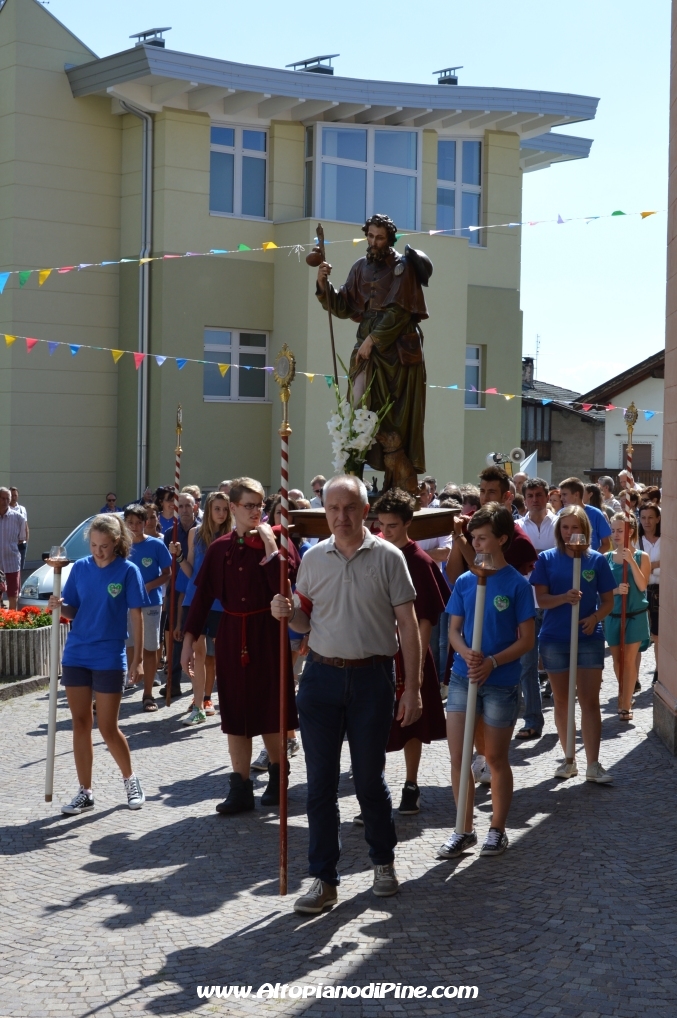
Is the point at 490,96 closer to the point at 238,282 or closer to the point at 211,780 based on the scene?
the point at 238,282

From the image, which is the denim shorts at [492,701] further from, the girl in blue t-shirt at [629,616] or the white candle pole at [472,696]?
the girl in blue t-shirt at [629,616]

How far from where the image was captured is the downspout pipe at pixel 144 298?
22172 millimetres

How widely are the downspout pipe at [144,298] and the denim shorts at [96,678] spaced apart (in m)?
15.0

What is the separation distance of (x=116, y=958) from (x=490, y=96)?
68.6ft

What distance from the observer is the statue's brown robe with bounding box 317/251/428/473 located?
9648 mm

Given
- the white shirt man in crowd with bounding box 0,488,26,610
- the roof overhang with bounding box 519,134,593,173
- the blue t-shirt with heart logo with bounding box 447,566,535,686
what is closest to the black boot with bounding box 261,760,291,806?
the blue t-shirt with heart logo with bounding box 447,566,535,686

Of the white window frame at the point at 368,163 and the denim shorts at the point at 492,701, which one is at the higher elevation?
the white window frame at the point at 368,163

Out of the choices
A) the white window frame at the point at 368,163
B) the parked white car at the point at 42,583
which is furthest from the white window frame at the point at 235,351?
the parked white car at the point at 42,583

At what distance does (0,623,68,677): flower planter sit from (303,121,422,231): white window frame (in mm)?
12433

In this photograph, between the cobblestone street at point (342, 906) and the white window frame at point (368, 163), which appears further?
the white window frame at point (368, 163)

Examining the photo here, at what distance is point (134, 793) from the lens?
791cm

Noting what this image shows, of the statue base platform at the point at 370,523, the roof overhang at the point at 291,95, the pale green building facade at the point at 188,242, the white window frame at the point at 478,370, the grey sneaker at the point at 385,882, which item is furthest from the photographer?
the white window frame at the point at 478,370

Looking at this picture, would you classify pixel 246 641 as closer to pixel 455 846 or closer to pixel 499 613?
pixel 499 613

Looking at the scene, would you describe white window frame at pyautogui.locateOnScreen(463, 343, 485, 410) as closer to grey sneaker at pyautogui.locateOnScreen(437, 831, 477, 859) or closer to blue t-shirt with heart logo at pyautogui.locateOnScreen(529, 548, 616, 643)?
blue t-shirt with heart logo at pyautogui.locateOnScreen(529, 548, 616, 643)
